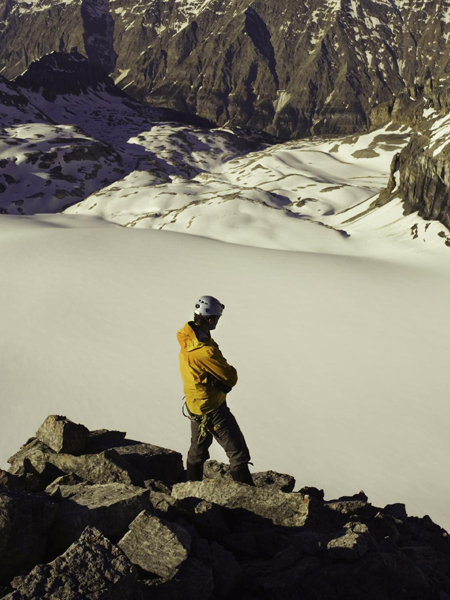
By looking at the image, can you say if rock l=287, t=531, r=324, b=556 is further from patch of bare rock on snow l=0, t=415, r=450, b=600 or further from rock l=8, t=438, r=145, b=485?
rock l=8, t=438, r=145, b=485

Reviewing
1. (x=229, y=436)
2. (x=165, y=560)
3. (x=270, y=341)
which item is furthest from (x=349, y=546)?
(x=270, y=341)

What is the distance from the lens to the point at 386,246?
30.4 meters

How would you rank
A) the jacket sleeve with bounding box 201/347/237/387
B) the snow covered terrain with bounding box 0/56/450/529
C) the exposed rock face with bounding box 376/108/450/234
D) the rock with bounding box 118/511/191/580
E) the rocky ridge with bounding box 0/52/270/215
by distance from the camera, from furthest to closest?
the rocky ridge with bounding box 0/52/270/215, the exposed rock face with bounding box 376/108/450/234, the snow covered terrain with bounding box 0/56/450/529, the jacket sleeve with bounding box 201/347/237/387, the rock with bounding box 118/511/191/580

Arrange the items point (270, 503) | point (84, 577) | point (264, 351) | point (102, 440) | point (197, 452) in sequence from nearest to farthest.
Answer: point (84, 577), point (270, 503), point (197, 452), point (102, 440), point (264, 351)

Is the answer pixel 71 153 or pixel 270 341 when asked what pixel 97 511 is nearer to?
pixel 270 341

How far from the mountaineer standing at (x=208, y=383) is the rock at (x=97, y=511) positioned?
4.58 feet

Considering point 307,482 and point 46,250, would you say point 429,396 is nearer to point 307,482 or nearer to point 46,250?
point 307,482

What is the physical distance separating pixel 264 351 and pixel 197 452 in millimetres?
9415

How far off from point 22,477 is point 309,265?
60.5ft

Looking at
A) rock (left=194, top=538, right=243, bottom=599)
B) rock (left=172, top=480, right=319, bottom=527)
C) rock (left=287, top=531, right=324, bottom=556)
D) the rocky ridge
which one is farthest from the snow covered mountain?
rock (left=194, top=538, right=243, bottom=599)

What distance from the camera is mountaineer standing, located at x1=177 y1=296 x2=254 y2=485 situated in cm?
647

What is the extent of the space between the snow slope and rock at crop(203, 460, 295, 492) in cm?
288

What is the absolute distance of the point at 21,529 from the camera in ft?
15.4

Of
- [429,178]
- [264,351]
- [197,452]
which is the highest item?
[429,178]
